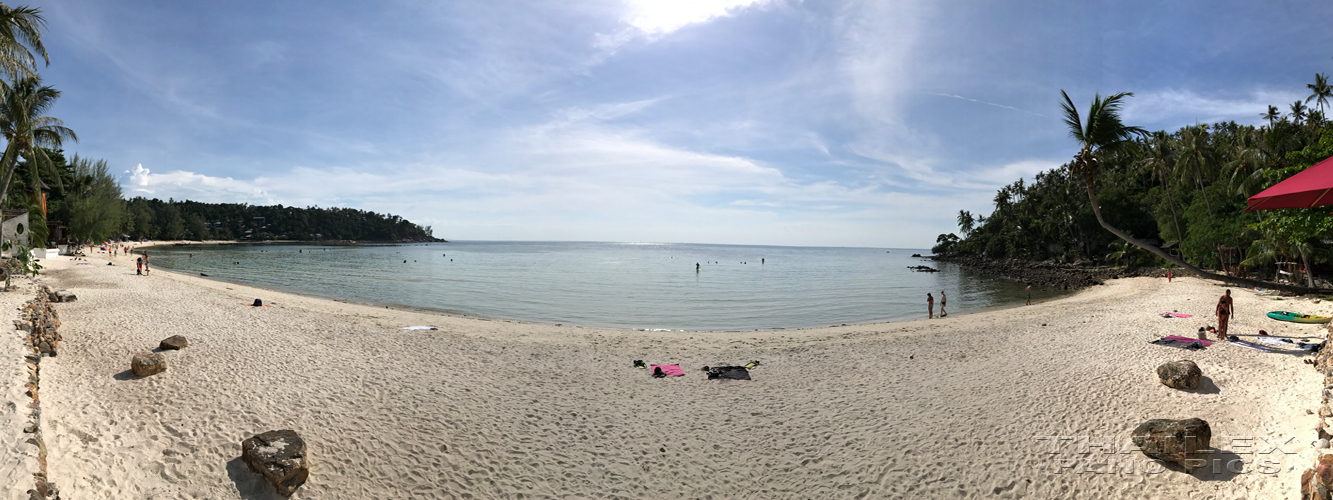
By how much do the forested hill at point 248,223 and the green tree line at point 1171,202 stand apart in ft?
400

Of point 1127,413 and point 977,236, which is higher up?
point 977,236

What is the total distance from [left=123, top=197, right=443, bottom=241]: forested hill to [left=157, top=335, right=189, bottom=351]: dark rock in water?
106m

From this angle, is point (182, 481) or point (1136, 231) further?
point (1136, 231)

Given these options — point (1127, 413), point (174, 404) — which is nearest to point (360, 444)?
point (174, 404)

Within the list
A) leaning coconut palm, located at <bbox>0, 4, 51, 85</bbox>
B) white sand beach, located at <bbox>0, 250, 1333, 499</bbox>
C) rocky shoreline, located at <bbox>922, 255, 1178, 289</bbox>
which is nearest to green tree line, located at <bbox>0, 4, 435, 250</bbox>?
leaning coconut palm, located at <bbox>0, 4, 51, 85</bbox>

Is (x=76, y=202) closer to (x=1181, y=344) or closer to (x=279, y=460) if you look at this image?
(x=279, y=460)

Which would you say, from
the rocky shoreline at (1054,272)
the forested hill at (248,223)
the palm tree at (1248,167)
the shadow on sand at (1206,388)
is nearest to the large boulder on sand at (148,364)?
the shadow on sand at (1206,388)

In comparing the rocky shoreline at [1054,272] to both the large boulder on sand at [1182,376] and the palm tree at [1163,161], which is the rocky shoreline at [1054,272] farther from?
the large boulder on sand at [1182,376]

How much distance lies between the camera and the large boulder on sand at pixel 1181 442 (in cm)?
653

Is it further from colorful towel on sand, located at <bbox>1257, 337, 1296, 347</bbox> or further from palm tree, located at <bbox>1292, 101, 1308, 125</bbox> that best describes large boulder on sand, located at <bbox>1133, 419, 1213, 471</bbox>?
palm tree, located at <bbox>1292, 101, 1308, 125</bbox>

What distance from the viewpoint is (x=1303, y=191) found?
4.57 m

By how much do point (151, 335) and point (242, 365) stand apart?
13.5 feet

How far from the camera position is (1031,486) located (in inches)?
259

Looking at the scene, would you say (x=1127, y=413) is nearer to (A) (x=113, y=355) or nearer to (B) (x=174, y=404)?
(B) (x=174, y=404)
